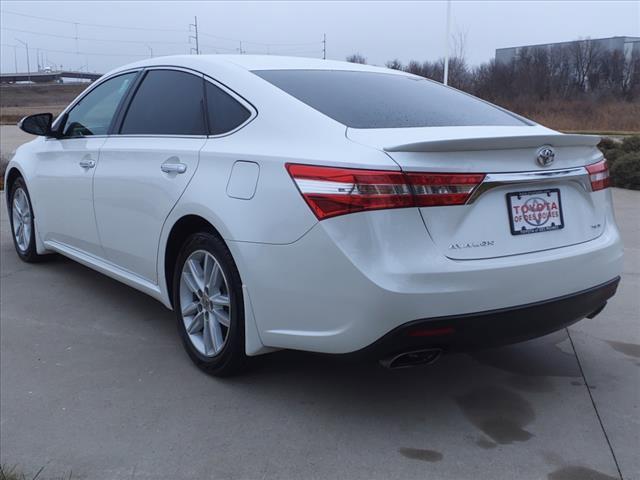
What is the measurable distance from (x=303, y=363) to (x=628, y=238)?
4.47 metres

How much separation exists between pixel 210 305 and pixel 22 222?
3155 mm

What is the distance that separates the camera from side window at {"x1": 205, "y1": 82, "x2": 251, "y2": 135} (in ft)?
10.7

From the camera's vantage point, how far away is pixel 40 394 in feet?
10.8

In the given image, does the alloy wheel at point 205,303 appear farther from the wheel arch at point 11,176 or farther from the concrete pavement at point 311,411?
the wheel arch at point 11,176

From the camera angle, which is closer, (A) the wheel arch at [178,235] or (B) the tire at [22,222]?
(A) the wheel arch at [178,235]

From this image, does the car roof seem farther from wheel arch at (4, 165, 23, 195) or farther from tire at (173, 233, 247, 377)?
wheel arch at (4, 165, 23, 195)

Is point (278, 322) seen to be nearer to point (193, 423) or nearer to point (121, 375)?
point (193, 423)

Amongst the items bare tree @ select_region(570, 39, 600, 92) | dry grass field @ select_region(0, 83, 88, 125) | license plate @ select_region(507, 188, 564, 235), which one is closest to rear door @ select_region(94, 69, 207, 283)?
license plate @ select_region(507, 188, 564, 235)

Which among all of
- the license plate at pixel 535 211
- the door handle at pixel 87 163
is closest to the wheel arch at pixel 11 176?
the door handle at pixel 87 163

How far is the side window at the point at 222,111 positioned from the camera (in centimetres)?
325

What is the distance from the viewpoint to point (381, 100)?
129 inches

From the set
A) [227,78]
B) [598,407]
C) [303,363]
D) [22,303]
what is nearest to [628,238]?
[598,407]

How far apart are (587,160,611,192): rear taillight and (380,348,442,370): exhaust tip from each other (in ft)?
3.77

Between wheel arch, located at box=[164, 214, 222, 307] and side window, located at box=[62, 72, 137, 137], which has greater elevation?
side window, located at box=[62, 72, 137, 137]
